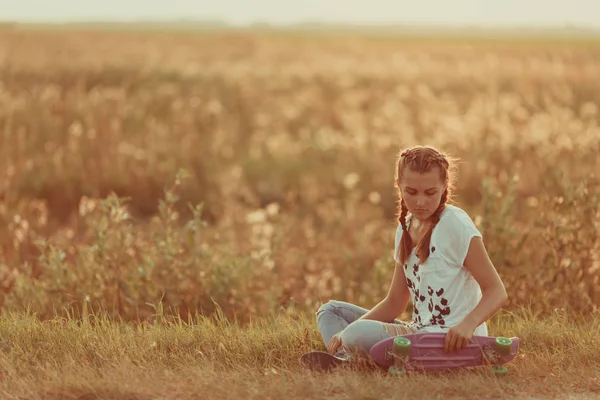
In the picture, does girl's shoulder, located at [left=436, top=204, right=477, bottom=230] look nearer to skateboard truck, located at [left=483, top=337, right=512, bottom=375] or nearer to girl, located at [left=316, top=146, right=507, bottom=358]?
girl, located at [left=316, top=146, right=507, bottom=358]

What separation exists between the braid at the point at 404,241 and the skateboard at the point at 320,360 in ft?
1.99

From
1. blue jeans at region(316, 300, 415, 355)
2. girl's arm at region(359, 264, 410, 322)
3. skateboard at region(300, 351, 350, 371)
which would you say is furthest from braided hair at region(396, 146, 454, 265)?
skateboard at region(300, 351, 350, 371)

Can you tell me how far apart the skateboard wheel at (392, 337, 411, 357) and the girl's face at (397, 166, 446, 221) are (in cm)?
63

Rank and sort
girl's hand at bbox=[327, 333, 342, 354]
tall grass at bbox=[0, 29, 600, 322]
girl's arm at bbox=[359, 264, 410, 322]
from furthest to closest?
tall grass at bbox=[0, 29, 600, 322], girl's arm at bbox=[359, 264, 410, 322], girl's hand at bbox=[327, 333, 342, 354]

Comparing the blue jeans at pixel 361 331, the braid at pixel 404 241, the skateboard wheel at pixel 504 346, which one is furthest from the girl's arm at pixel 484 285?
the blue jeans at pixel 361 331

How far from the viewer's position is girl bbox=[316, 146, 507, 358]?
5.03 metres

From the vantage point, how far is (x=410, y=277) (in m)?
5.36

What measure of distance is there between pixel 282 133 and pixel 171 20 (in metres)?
155

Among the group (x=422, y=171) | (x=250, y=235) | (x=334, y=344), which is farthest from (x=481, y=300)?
(x=250, y=235)

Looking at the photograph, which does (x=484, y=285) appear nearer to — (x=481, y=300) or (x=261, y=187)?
(x=481, y=300)

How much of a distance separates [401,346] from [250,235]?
466 centimetres

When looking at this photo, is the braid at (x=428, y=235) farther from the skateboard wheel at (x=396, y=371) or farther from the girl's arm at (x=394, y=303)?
the skateboard wheel at (x=396, y=371)

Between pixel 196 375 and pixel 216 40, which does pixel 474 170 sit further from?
pixel 216 40

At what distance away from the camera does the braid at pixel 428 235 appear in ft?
17.0
